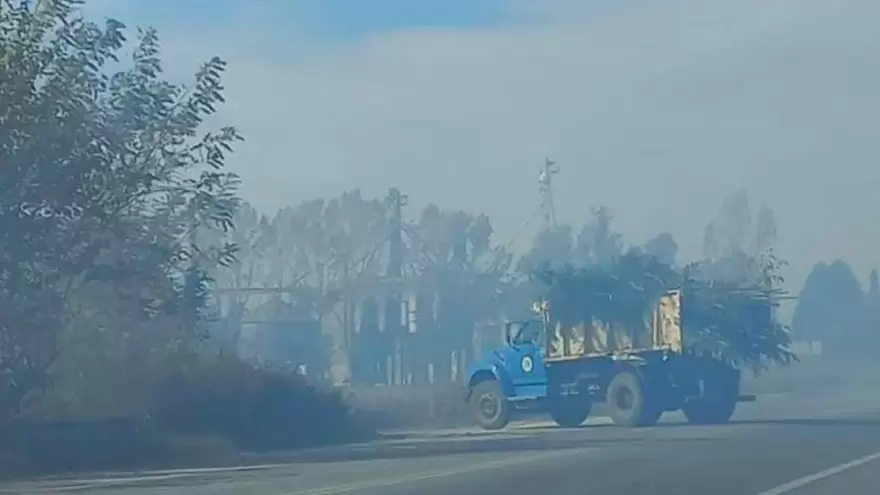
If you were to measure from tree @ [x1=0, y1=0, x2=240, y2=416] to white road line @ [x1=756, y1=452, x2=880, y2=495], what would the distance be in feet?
51.4

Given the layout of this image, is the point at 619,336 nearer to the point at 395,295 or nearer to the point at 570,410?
the point at 570,410

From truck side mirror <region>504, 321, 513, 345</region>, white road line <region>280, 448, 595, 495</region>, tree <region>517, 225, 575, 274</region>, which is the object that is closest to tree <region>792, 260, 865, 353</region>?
tree <region>517, 225, 575, 274</region>

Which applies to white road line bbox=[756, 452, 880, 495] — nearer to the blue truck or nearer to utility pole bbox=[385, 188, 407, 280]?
the blue truck

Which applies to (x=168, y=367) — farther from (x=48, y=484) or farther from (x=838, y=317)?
(x=838, y=317)

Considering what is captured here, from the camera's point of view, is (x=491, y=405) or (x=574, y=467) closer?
(x=574, y=467)

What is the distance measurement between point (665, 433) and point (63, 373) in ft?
40.7

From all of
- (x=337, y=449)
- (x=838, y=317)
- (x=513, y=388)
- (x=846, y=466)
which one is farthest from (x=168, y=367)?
(x=838, y=317)

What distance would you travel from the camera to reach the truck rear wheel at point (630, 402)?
4109 centimetres

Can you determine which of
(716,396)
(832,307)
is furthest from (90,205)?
(832,307)

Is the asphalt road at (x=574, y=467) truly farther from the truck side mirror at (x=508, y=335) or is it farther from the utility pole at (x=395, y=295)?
the utility pole at (x=395, y=295)

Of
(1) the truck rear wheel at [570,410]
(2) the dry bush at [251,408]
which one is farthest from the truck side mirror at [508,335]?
(2) the dry bush at [251,408]

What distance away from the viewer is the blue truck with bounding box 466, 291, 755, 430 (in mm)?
41531

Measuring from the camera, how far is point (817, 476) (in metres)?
24.1

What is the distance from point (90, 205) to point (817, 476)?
16.9 metres
